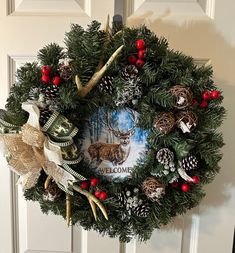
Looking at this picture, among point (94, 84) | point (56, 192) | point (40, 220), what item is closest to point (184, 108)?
point (94, 84)

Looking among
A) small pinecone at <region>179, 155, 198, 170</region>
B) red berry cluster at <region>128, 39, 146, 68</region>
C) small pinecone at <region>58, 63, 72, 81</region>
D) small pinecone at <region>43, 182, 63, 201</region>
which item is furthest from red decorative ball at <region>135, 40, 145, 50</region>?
small pinecone at <region>43, 182, 63, 201</region>

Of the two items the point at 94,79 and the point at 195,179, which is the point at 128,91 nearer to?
the point at 94,79

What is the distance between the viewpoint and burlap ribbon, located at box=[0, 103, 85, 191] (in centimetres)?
68

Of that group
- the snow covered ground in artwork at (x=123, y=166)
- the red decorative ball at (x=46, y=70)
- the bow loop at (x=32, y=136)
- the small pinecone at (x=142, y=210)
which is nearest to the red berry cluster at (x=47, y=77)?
the red decorative ball at (x=46, y=70)

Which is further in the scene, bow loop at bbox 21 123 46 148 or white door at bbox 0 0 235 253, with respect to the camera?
white door at bbox 0 0 235 253

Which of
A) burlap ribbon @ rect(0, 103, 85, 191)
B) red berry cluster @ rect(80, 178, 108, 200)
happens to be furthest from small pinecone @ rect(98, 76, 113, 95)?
red berry cluster @ rect(80, 178, 108, 200)

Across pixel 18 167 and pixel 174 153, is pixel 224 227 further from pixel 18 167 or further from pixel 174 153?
pixel 18 167

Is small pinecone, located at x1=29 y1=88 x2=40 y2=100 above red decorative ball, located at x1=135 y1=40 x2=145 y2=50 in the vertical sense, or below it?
below

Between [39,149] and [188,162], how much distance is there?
1.09ft

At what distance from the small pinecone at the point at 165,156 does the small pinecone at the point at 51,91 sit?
0.26 m

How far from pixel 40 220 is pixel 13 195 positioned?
0.11 metres

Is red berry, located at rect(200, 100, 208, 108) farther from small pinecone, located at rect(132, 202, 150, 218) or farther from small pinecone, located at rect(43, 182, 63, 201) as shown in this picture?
small pinecone, located at rect(43, 182, 63, 201)

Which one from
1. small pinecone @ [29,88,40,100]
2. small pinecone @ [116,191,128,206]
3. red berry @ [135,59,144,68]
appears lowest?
small pinecone @ [116,191,128,206]

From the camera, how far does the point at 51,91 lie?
27.5 inches
